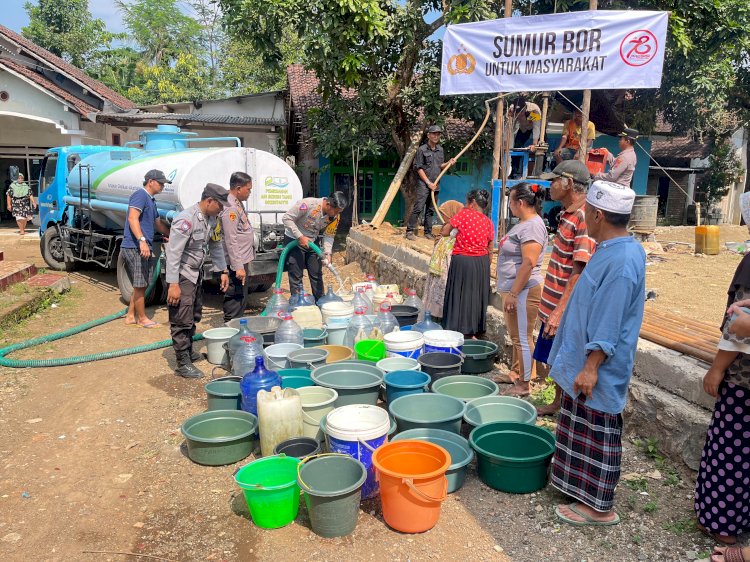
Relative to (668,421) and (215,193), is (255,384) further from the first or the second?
(668,421)

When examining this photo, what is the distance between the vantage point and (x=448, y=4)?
36.0 feet

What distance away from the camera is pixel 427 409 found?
13.3 feet

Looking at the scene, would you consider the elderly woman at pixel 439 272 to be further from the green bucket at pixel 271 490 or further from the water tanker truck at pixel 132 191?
the green bucket at pixel 271 490

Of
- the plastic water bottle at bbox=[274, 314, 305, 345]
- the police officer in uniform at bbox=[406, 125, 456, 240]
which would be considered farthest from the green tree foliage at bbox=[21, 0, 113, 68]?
the plastic water bottle at bbox=[274, 314, 305, 345]

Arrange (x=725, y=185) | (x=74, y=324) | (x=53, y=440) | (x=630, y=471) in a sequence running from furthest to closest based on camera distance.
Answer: (x=725, y=185)
(x=74, y=324)
(x=53, y=440)
(x=630, y=471)

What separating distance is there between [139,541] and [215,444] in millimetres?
780

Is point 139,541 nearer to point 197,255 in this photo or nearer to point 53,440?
point 53,440

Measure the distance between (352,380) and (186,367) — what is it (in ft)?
6.35

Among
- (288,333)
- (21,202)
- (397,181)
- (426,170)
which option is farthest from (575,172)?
(21,202)

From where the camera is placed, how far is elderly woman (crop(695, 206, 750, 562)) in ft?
8.52

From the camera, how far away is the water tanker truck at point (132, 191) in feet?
24.0

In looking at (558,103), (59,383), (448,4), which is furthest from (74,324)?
(558,103)

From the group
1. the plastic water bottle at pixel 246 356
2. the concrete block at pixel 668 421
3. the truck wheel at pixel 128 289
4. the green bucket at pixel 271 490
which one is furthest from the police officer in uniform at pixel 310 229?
the concrete block at pixel 668 421

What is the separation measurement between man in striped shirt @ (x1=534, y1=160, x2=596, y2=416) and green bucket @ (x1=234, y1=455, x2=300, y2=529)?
6.71 ft
